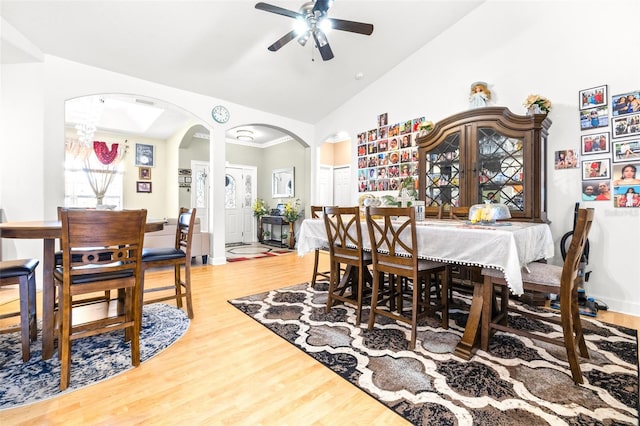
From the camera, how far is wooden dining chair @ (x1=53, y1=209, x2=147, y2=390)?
1499mm

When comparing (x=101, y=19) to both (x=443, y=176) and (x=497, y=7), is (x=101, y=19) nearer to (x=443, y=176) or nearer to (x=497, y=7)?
(x=443, y=176)

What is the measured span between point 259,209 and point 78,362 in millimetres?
5799

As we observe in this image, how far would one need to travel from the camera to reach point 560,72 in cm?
301

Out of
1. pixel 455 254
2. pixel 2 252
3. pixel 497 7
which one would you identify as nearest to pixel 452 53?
pixel 497 7

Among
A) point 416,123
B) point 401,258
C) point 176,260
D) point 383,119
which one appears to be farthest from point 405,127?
point 176,260

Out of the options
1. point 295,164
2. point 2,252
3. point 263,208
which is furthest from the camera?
point 263,208

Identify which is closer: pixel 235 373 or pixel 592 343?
pixel 235 373

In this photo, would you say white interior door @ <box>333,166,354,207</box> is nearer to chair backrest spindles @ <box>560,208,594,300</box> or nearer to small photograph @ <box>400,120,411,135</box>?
small photograph @ <box>400,120,411,135</box>

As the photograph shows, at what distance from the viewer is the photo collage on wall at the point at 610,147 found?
2.64 meters

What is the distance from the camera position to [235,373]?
1.67 metres

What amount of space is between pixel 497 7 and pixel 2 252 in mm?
6412

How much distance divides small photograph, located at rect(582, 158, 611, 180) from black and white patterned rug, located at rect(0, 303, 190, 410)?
403cm

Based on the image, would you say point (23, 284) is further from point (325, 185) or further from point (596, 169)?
point (325, 185)

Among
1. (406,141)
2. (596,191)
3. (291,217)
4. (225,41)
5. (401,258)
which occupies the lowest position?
(401,258)
